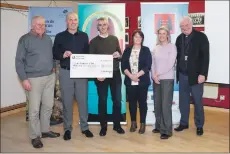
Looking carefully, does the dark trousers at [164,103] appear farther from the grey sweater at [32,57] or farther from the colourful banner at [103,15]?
the grey sweater at [32,57]

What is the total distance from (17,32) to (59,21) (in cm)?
121

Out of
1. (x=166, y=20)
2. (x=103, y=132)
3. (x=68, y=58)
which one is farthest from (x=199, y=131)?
(x=68, y=58)

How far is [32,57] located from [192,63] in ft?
6.46

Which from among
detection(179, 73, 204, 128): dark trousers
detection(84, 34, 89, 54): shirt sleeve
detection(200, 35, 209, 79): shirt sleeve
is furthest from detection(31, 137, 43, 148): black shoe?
detection(200, 35, 209, 79): shirt sleeve

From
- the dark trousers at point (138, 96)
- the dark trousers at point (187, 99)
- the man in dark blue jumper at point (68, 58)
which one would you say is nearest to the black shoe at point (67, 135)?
the man in dark blue jumper at point (68, 58)

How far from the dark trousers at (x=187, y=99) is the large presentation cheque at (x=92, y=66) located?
1.01 m

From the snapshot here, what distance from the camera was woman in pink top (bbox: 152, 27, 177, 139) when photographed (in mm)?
3496

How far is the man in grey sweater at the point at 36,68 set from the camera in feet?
10.4

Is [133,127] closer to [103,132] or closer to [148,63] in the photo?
[103,132]

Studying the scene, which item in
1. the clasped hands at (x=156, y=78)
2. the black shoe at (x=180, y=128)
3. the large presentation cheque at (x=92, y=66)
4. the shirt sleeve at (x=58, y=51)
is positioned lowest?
the black shoe at (x=180, y=128)

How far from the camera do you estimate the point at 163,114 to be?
3.60 meters

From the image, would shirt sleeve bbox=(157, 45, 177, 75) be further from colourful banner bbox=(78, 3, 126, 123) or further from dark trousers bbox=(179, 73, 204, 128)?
colourful banner bbox=(78, 3, 126, 123)

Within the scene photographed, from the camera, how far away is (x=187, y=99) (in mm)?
3873

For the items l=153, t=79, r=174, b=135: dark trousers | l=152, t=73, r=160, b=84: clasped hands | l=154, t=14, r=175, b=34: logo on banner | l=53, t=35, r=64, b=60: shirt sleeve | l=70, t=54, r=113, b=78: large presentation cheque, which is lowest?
l=153, t=79, r=174, b=135: dark trousers
